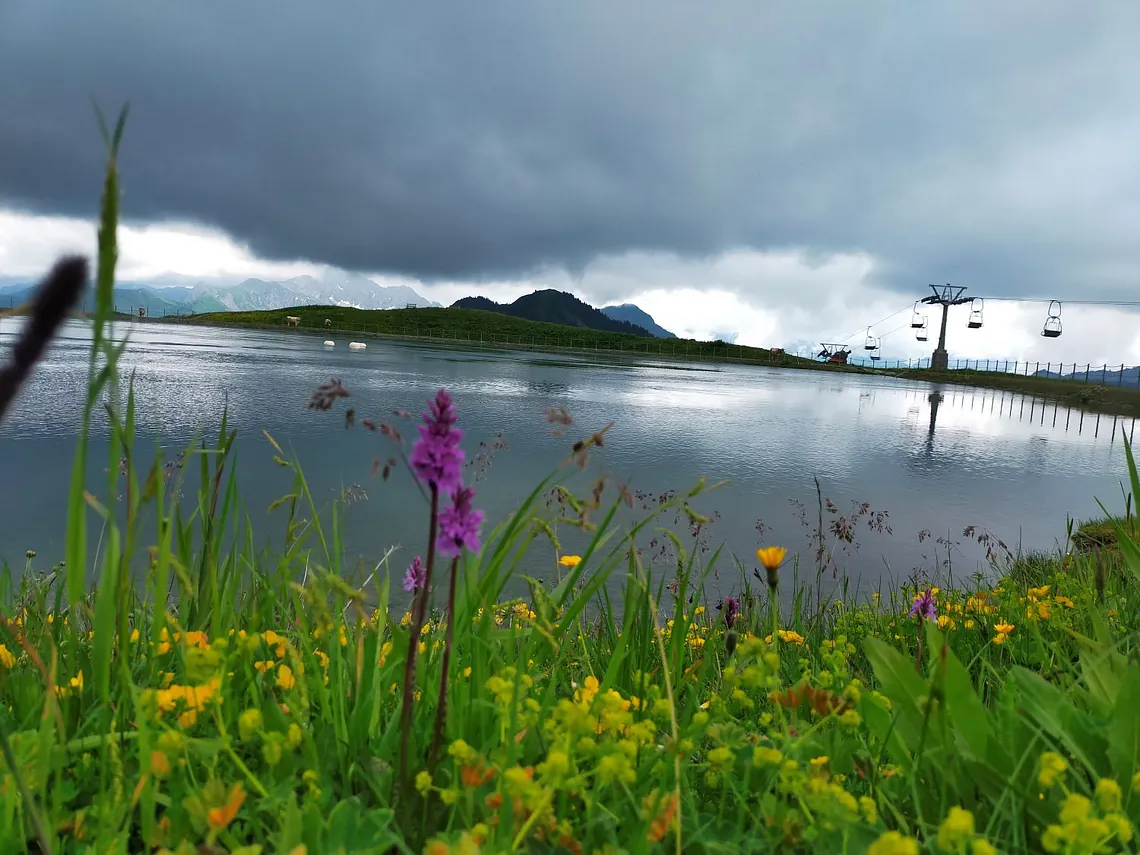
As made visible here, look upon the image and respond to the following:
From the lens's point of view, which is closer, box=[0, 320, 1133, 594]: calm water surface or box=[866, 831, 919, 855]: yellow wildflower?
box=[866, 831, 919, 855]: yellow wildflower

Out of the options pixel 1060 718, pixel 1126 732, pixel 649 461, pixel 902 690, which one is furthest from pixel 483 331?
pixel 1126 732

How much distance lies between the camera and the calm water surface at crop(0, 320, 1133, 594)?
9.08 metres

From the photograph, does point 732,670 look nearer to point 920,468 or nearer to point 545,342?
point 920,468

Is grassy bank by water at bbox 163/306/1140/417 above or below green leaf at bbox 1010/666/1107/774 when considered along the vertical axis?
above

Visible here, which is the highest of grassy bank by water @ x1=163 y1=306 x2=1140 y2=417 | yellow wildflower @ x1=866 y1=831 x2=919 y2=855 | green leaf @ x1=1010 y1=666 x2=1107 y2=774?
grassy bank by water @ x1=163 y1=306 x2=1140 y2=417

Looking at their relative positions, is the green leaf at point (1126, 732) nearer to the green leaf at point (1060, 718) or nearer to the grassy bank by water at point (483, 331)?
the green leaf at point (1060, 718)

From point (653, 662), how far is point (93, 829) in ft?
7.10

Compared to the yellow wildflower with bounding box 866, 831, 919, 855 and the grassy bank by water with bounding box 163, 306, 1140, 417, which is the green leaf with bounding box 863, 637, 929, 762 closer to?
the yellow wildflower with bounding box 866, 831, 919, 855

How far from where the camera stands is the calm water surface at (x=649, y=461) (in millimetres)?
9078

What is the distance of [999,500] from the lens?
14.4 meters

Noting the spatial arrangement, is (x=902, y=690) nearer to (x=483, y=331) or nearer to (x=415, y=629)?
(x=415, y=629)

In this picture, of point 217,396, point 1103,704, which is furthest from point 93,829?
A: point 217,396

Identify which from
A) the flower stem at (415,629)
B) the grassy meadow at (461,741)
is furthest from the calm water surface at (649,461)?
the grassy meadow at (461,741)

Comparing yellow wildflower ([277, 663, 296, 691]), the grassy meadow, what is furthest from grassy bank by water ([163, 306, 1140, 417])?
the grassy meadow
